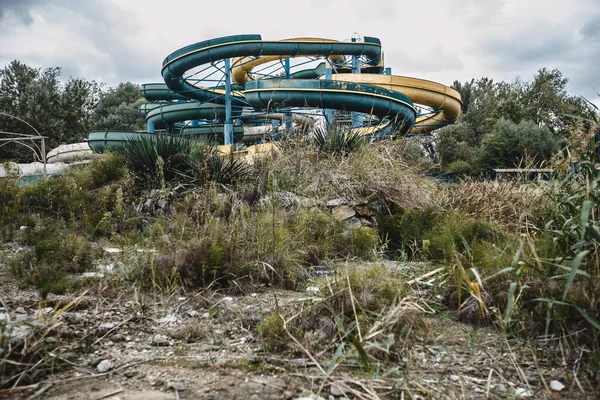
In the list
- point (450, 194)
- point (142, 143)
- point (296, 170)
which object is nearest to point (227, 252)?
point (296, 170)

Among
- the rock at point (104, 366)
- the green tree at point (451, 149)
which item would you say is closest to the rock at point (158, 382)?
the rock at point (104, 366)

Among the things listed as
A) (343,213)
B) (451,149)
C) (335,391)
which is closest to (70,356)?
(335,391)

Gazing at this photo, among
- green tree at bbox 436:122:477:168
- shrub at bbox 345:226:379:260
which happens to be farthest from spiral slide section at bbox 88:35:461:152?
green tree at bbox 436:122:477:168

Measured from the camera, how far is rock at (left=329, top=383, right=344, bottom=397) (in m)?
1.93

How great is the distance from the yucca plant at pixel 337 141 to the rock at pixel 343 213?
55.7 inches

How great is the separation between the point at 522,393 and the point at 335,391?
858 mm

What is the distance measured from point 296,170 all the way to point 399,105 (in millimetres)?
6435

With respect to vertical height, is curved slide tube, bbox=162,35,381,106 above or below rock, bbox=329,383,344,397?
above

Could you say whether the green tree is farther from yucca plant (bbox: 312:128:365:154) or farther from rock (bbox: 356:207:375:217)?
rock (bbox: 356:207:375:217)

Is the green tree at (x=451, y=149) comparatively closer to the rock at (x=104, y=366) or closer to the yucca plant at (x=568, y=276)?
the yucca plant at (x=568, y=276)

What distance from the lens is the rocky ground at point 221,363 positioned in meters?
1.96

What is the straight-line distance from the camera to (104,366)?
7.23 feet

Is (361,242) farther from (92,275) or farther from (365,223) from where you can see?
(92,275)

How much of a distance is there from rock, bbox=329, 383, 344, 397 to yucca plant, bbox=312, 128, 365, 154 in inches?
209
